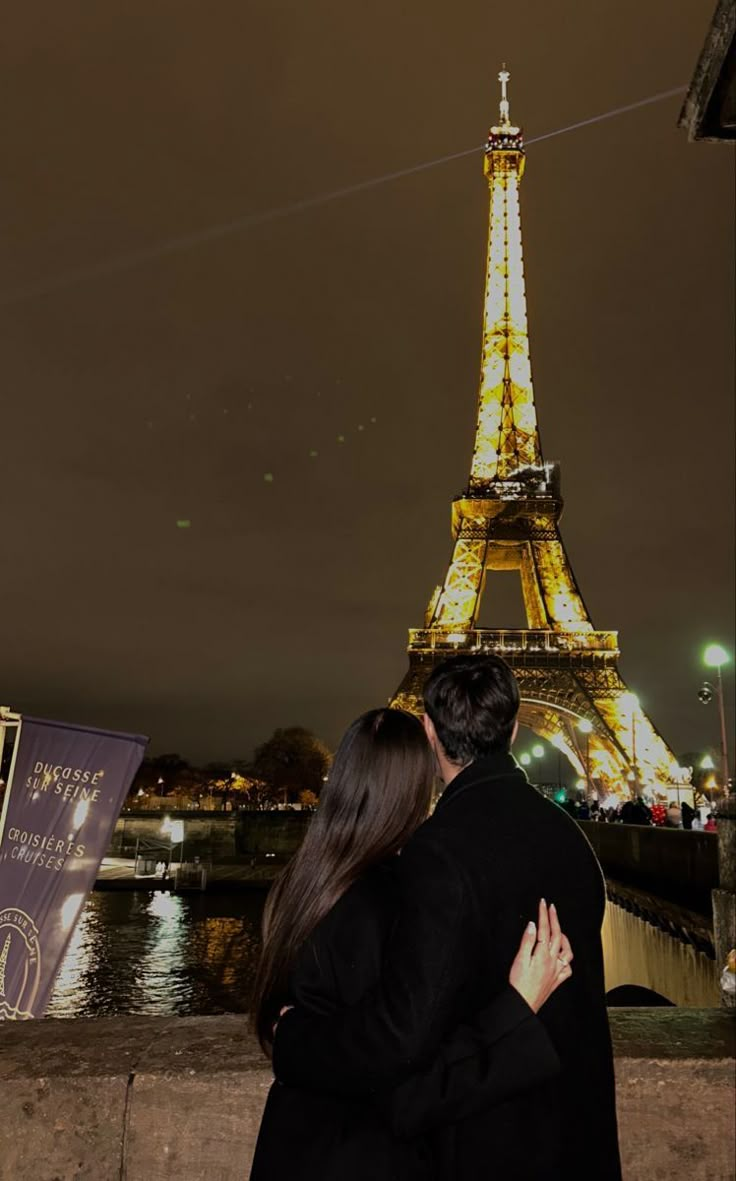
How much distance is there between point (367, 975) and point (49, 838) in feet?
10.7

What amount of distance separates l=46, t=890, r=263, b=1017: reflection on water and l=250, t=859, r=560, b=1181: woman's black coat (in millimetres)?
10052

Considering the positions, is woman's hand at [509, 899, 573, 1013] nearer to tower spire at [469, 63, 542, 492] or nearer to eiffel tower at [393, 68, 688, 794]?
eiffel tower at [393, 68, 688, 794]

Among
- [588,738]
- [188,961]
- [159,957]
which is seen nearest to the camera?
[188,961]

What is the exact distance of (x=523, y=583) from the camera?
56.1m

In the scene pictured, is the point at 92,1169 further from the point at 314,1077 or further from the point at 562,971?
the point at 562,971

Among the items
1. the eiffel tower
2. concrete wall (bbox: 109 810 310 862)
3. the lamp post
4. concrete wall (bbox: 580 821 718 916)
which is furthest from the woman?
concrete wall (bbox: 109 810 310 862)

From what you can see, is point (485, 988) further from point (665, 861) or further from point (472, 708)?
point (665, 861)

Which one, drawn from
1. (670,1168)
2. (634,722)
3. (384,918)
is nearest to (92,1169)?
(384,918)

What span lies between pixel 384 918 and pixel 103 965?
69.8 ft

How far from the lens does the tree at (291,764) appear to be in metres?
98.9

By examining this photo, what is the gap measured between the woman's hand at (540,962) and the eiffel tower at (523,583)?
36633 mm

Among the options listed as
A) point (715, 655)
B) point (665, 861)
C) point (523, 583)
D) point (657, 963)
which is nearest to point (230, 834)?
point (523, 583)

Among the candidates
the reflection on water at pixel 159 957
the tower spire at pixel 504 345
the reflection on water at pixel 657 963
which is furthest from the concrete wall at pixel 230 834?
the reflection on water at pixel 657 963

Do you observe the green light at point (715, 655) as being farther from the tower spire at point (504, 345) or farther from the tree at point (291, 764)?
the tree at point (291, 764)
